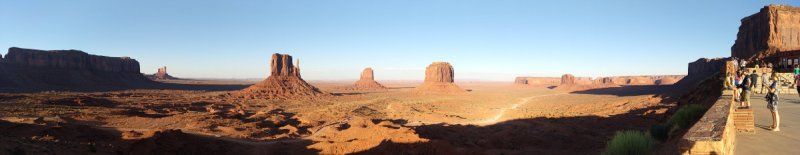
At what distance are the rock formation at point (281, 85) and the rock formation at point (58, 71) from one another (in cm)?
3543

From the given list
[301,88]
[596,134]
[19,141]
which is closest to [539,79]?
[301,88]

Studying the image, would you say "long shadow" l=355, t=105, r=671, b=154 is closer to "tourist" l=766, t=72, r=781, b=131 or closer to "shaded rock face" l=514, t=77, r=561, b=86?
"tourist" l=766, t=72, r=781, b=131

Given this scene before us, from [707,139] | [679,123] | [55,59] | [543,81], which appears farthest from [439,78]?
[707,139]

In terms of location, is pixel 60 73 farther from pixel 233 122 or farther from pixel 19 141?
pixel 19 141

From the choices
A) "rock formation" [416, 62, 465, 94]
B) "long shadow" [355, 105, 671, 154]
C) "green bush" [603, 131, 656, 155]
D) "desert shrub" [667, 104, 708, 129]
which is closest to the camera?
"green bush" [603, 131, 656, 155]

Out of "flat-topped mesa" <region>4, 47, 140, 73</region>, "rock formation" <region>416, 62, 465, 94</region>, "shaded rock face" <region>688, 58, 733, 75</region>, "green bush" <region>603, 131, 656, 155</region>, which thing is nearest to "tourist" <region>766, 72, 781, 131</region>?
"green bush" <region>603, 131, 656, 155</region>

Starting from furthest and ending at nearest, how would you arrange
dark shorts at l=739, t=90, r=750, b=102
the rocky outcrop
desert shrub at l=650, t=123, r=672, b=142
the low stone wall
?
1. the rocky outcrop
2. dark shorts at l=739, t=90, r=750, b=102
3. desert shrub at l=650, t=123, r=672, b=142
4. the low stone wall

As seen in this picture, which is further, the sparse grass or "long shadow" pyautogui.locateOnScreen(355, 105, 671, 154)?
"long shadow" pyautogui.locateOnScreen(355, 105, 671, 154)

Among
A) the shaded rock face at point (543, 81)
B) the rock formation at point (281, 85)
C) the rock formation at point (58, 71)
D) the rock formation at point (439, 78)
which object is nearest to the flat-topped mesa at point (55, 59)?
the rock formation at point (58, 71)

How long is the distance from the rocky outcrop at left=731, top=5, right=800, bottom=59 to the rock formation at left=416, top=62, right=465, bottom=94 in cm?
5440

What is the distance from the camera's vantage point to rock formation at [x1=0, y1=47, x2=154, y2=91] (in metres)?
79.4

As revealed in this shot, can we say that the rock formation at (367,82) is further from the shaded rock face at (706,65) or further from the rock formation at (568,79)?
the shaded rock face at (706,65)

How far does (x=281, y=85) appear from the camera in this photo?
7456cm

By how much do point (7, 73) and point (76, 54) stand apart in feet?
49.3
